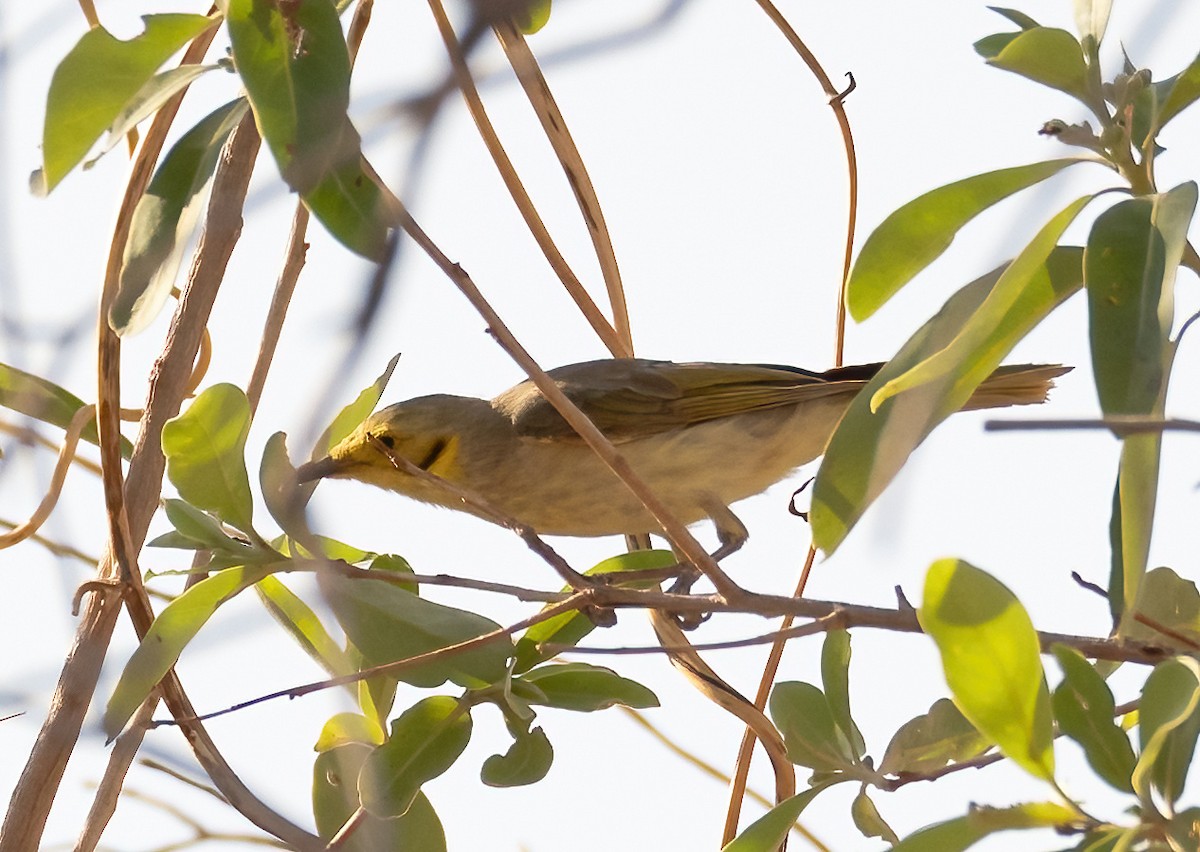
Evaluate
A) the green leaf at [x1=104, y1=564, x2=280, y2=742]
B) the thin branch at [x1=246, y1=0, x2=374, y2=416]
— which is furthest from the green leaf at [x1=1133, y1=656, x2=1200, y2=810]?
the thin branch at [x1=246, y1=0, x2=374, y2=416]

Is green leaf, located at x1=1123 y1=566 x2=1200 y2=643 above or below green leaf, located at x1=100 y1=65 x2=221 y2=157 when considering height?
below

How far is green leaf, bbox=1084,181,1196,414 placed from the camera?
145 cm

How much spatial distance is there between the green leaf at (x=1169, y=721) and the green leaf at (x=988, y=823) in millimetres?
79

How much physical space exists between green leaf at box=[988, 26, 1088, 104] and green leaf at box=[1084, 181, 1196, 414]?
0.75ft

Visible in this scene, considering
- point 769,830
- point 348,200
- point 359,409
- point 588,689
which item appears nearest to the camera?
point 348,200

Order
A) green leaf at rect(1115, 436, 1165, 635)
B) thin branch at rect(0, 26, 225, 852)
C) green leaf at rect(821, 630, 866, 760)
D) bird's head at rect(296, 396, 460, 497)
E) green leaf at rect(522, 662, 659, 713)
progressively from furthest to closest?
bird's head at rect(296, 396, 460, 497) < green leaf at rect(522, 662, 659, 713) < green leaf at rect(821, 630, 866, 760) < thin branch at rect(0, 26, 225, 852) < green leaf at rect(1115, 436, 1165, 635)

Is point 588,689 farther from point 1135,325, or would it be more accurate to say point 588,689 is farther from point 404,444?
point 404,444

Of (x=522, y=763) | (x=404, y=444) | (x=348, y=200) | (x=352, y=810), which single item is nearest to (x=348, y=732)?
(x=352, y=810)

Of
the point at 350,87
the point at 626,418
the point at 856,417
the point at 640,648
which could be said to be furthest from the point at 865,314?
the point at 626,418

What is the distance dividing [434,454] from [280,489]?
2073 mm

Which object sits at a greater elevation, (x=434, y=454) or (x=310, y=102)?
(x=434, y=454)

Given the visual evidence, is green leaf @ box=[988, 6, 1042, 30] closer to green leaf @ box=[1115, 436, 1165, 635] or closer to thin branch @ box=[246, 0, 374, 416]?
green leaf @ box=[1115, 436, 1165, 635]

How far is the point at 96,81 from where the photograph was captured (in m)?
1.80

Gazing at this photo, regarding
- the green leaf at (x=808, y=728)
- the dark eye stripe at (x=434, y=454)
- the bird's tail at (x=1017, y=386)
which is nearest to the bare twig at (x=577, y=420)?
the green leaf at (x=808, y=728)
